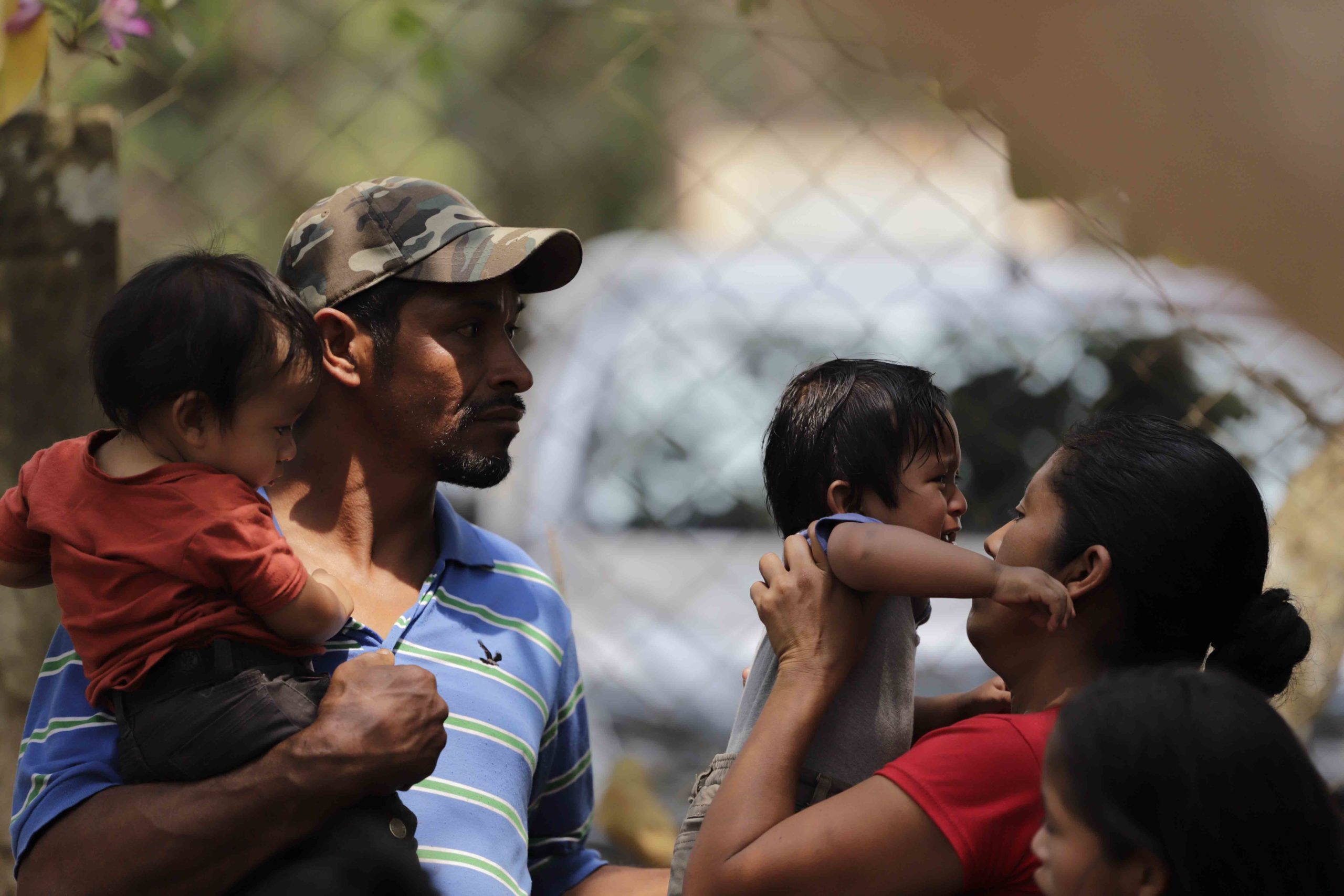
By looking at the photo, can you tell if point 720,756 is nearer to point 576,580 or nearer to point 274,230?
point 576,580

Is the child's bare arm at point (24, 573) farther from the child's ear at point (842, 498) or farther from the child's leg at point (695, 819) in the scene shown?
the child's ear at point (842, 498)

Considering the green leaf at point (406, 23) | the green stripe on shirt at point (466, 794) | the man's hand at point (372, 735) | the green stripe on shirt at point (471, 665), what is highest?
the green leaf at point (406, 23)

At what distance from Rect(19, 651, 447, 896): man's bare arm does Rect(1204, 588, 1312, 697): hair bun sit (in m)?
1.06

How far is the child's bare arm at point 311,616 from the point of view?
5.24 feet

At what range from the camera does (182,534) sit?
154 cm

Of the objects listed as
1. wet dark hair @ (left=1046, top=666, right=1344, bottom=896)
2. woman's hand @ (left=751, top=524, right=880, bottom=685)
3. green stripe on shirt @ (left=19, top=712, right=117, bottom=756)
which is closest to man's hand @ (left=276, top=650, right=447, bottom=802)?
green stripe on shirt @ (left=19, top=712, right=117, bottom=756)

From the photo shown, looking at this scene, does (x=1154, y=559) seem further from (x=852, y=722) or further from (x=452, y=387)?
(x=452, y=387)

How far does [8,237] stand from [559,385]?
128cm

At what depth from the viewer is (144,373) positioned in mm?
1577

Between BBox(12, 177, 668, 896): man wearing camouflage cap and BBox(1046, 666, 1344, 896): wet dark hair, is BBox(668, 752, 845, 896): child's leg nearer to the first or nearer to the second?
BBox(12, 177, 668, 896): man wearing camouflage cap

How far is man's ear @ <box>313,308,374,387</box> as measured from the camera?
2051 millimetres

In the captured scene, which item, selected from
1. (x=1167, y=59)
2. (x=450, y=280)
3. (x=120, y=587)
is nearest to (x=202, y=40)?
(x=450, y=280)

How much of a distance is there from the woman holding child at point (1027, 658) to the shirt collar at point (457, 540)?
627mm

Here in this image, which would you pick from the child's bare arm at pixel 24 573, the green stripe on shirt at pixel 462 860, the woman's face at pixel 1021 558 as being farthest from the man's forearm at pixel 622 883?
the child's bare arm at pixel 24 573
